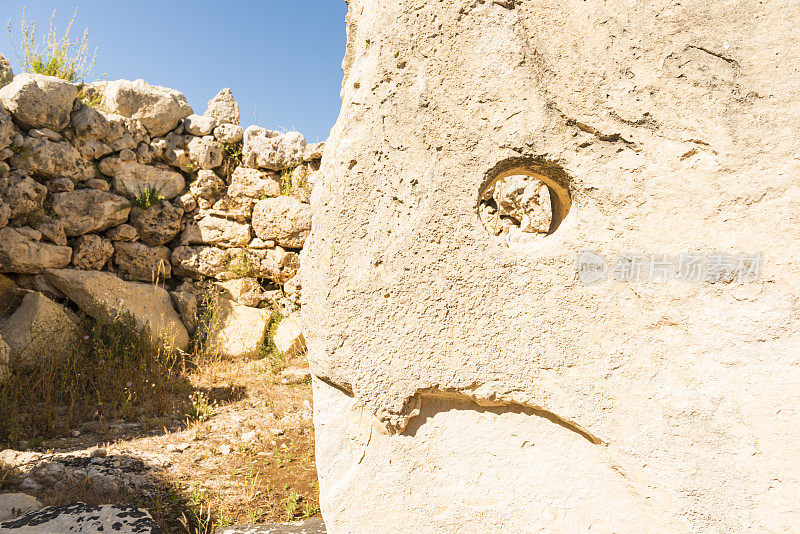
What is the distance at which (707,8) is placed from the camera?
1399mm

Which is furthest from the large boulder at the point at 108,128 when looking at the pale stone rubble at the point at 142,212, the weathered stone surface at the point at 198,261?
the weathered stone surface at the point at 198,261

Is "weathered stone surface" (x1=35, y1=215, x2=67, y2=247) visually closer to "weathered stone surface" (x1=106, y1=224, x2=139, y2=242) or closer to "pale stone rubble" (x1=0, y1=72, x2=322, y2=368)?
"pale stone rubble" (x1=0, y1=72, x2=322, y2=368)

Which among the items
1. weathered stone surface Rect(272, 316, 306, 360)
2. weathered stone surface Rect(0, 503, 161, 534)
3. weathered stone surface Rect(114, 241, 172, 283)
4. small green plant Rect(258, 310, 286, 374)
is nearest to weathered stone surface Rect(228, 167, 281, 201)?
weathered stone surface Rect(114, 241, 172, 283)

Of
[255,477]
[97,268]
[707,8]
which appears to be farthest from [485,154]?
[97,268]

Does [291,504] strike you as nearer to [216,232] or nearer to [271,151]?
[216,232]

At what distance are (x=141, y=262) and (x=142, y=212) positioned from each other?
51 cm

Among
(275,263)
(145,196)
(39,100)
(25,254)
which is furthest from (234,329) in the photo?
(39,100)

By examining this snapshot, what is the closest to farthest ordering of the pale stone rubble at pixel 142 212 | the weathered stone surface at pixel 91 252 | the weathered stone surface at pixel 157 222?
the pale stone rubble at pixel 142 212 < the weathered stone surface at pixel 91 252 < the weathered stone surface at pixel 157 222

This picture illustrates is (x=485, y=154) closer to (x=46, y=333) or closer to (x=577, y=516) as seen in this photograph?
(x=577, y=516)

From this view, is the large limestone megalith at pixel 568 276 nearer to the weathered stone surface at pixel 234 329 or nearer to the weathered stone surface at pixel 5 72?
the weathered stone surface at pixel 234 329

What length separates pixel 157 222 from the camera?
5.21 m

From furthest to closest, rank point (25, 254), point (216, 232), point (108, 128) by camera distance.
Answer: point (216, 232) → point (108, 128) → point (25, 254)

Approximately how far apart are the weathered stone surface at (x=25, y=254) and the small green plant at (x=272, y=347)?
194cm

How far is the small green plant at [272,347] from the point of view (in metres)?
4.81
